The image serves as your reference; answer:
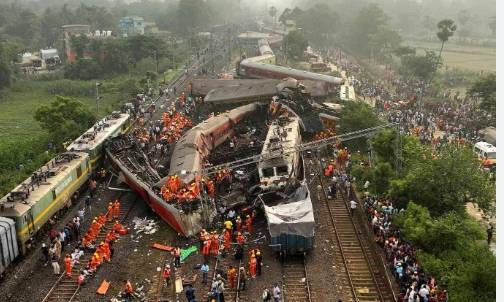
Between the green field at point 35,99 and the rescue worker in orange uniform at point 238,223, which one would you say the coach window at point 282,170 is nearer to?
the rescue worker in orange uniform at point 238,223

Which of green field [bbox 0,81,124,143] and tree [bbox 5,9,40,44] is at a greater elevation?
tree [bbox 5,9,40,44]

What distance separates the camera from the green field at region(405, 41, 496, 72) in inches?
2884

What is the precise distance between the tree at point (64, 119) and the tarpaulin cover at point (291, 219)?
19.9 meters

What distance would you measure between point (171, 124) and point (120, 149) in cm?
840

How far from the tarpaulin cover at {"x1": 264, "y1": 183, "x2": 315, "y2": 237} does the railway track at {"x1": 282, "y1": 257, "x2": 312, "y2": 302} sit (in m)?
1.31

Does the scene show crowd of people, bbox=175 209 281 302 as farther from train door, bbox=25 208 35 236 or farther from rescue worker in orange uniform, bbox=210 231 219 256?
train door, bbox=25 208 35 236

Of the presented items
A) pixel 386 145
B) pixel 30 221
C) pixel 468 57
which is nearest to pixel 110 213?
pixel 30 221

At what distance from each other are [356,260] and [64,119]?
2511cm

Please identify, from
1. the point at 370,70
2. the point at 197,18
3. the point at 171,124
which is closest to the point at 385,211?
the point at 171,124

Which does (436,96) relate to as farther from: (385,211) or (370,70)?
(385,211)

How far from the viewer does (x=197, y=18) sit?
4277 inches

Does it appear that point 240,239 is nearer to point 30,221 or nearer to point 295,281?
point 295,281

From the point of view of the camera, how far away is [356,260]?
21.0m

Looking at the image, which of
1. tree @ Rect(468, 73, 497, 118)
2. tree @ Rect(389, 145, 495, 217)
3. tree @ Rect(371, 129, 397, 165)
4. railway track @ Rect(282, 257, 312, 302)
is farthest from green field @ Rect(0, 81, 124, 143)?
tree @ Rect(468, 73, 497, 118)
